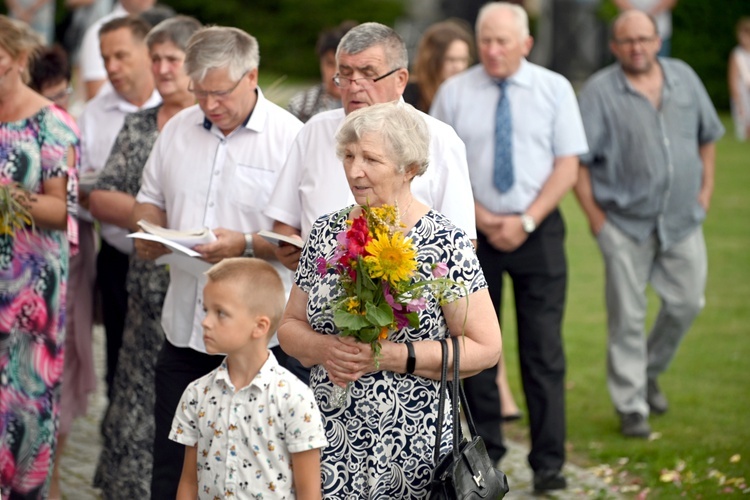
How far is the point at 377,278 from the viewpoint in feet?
13.3

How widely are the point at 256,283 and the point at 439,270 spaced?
2.30 feet

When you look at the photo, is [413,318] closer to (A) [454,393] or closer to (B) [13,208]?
(A) [454,393]

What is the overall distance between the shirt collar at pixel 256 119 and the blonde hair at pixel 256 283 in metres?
1.30

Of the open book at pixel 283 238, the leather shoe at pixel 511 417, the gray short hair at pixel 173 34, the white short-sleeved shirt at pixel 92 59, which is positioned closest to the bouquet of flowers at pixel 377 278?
the open book at pixel 283 238

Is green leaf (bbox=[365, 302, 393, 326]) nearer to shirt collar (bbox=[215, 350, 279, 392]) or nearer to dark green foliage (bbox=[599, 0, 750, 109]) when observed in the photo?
shirt collar (bbox=[215, 350, 279, 392])

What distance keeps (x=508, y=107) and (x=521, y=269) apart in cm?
94

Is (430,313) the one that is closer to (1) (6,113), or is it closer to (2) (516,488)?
(1) (6,113)

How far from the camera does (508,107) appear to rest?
7285mm

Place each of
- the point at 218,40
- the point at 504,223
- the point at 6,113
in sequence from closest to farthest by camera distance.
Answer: the point at 218,40 < the point at 6,113 < the point at 504,223

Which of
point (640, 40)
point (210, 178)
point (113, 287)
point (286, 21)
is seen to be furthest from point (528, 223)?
point (286, 21)

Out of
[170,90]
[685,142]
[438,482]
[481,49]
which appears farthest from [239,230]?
[685,142]

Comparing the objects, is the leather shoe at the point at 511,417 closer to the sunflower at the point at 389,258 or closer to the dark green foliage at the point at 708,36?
the sunflower at the point at 389,258

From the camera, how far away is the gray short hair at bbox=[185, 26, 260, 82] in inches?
215

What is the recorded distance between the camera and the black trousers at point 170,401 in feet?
18.2
